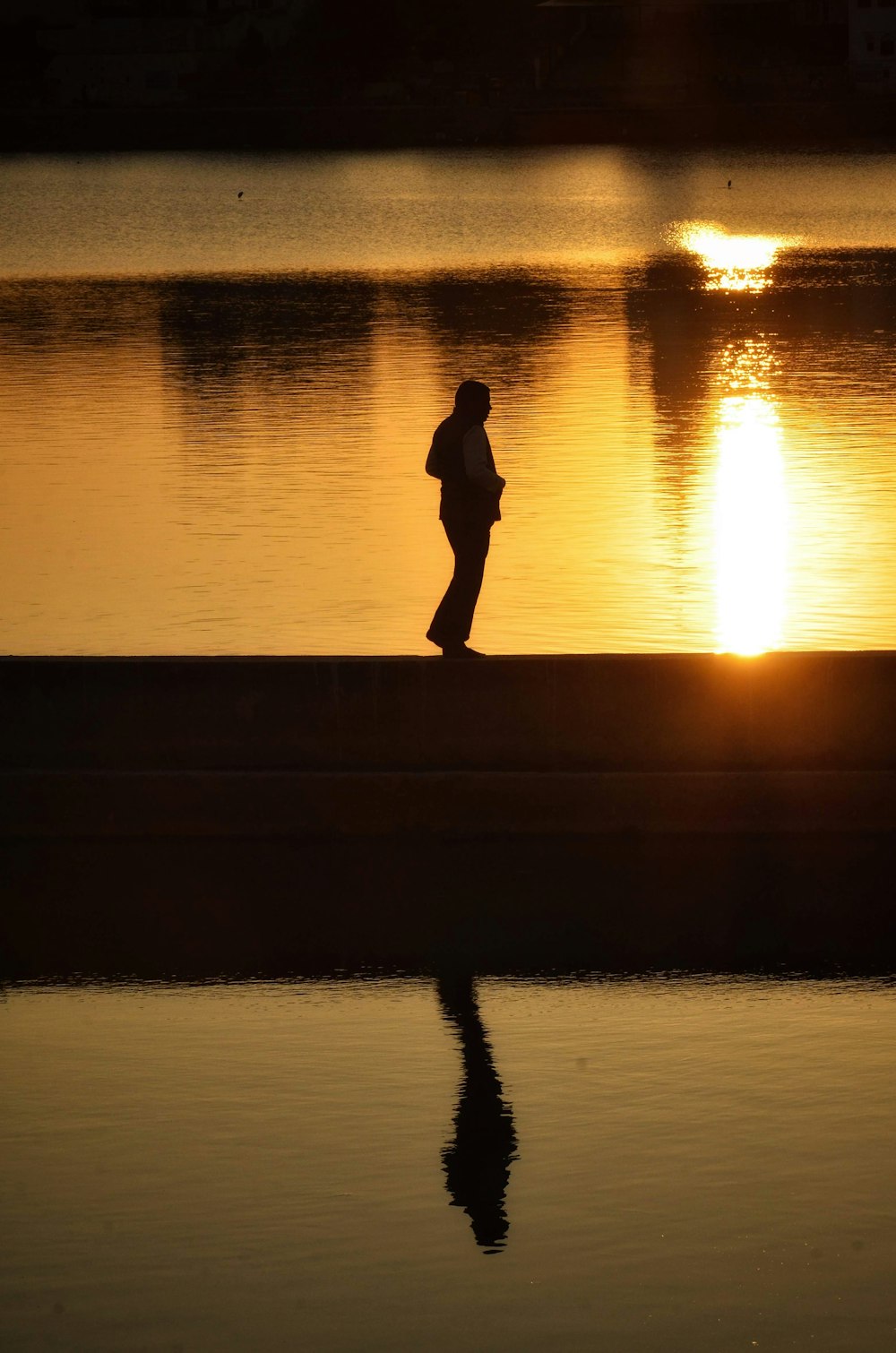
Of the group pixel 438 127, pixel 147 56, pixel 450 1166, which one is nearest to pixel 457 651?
pixel 450 1166

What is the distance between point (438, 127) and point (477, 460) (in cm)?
9677

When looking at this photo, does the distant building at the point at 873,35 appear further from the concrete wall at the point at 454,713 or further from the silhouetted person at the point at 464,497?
the concrete wall at the point at 454,713

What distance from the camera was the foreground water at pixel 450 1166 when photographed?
6086 millimetres

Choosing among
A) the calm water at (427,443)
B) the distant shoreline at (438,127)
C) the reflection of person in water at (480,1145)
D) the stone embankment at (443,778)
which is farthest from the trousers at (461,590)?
the distant shoreline at (438,127)

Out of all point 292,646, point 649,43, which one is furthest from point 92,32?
point 292,646

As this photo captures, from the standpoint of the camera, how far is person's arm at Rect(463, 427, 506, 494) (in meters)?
11.0

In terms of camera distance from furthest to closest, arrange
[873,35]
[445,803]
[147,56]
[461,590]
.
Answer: [147,56] → [873,35] → [461,590] → [445,803]

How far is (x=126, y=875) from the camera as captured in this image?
10602 mm

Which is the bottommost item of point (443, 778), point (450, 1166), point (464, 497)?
point (450, 1166)

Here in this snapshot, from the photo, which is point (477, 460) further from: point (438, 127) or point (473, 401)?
point (438, 127)

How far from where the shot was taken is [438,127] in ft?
346

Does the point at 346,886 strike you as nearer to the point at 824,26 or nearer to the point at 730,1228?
the point at 730,1228

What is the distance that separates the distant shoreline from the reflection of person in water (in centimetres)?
9350

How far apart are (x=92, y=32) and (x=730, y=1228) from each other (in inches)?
5103
